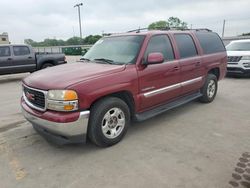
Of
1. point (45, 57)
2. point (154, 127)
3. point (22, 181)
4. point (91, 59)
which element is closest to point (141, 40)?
point (91, 59)

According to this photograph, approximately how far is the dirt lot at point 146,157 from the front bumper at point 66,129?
331mm

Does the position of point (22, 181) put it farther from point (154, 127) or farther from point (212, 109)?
point (212, 109)

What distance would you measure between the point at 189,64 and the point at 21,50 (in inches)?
356

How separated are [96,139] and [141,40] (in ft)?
6.52

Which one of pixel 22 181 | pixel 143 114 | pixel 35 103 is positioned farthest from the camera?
pixel 143 114

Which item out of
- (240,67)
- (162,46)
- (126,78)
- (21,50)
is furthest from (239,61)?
(21,50)

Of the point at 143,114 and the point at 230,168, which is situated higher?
the point at 143,114

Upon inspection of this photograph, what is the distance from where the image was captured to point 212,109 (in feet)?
18.7

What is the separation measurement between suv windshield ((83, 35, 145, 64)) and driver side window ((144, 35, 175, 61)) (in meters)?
0.21

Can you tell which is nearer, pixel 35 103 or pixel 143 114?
pixel 35 103

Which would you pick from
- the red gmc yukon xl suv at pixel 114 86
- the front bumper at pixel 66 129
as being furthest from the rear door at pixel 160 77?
the front bumper at pixel 66 129

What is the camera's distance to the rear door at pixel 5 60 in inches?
422

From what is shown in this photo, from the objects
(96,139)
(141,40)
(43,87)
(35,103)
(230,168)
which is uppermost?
(141,40)

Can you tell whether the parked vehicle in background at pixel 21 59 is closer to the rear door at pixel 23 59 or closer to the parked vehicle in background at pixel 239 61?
the rear door at pixel 23 59
